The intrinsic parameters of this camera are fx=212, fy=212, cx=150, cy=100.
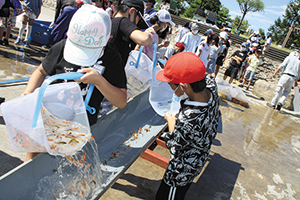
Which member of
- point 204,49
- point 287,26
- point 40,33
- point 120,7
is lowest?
point 40,33

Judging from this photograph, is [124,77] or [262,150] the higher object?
[124,77]

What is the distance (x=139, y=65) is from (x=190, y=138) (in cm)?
144

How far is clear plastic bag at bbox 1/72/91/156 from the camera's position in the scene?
114 centimetres

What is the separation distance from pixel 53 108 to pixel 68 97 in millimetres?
117

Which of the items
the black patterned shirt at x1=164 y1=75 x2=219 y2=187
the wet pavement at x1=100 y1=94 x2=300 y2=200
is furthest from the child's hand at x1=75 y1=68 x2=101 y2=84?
the wet pavement at x1=100 y1=94 x2=300 y2=200

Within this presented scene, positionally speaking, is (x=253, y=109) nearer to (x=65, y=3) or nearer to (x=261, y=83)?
(x=261, y=83)

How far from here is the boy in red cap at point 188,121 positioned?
1647 millimetres

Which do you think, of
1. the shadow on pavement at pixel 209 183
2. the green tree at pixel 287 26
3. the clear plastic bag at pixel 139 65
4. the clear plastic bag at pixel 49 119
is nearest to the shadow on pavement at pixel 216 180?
the shadow on pavement at pixel 209 183

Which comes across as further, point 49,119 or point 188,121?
point 188,121

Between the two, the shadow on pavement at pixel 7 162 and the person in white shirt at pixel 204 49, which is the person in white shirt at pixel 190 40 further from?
the shadow on pavement at pixel 7 162

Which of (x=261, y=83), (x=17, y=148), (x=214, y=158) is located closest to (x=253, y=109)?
(x=261, y=83)

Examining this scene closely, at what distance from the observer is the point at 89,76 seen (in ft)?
4.34

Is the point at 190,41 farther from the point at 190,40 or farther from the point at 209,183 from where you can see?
the point at 209,183

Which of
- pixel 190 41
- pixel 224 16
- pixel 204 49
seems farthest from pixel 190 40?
pixel 224 16
